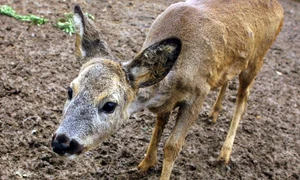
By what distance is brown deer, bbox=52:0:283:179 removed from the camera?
331 cm

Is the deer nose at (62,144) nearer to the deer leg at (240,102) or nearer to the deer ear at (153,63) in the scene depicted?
the deer ear at (153,63)

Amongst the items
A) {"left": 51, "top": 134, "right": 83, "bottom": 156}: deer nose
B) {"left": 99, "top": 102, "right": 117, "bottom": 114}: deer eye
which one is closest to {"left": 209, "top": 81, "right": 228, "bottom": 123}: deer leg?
{"left": 99, "top": 102, "right": 117, "bottom": 114}: deer eye

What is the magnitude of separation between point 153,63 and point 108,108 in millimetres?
486

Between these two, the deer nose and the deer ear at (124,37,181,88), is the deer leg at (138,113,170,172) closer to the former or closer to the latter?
the deer ear at (124,37,181,88)

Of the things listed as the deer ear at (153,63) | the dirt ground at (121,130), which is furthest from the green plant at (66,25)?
the deer ear at (153,63)

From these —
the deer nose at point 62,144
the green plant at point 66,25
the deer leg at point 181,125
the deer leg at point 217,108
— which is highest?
the deer nose at point 62,144

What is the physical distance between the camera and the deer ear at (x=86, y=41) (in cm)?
381

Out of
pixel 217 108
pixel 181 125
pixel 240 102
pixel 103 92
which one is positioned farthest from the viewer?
pixel 217 108

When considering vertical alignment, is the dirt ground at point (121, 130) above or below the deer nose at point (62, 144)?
below

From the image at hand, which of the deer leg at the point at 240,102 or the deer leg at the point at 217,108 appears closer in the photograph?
the deer leg at the point at 240,102

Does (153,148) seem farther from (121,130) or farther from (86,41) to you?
(86,41)

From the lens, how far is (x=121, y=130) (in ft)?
16.8

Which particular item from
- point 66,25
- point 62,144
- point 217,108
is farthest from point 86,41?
point 66,25

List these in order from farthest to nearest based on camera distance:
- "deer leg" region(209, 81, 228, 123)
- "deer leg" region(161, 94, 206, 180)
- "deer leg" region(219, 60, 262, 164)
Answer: "deer leg" region(209, 81, 228, 123), "deer leg" region(219, 60, 262, 164), "deer leg" region(161, 94, 206, 180)
